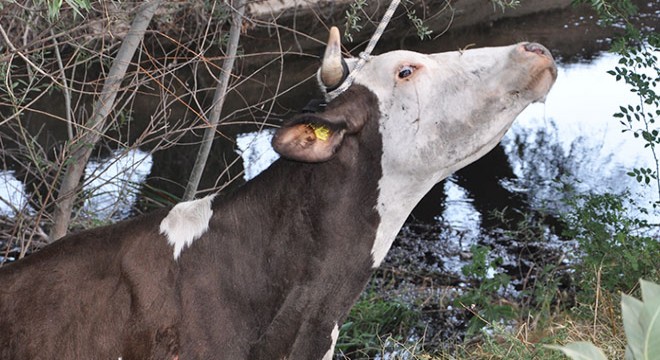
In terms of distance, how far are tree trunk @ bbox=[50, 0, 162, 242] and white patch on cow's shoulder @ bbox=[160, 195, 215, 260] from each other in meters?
1.20

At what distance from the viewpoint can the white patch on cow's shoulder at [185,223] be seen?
3791 millimetres

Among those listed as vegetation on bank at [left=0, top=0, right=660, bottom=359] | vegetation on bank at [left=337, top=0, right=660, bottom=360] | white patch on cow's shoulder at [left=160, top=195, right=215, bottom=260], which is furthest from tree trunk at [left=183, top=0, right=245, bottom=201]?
white patch on cow's shoulder at [left=160, top=195, right=215, bottom=260]

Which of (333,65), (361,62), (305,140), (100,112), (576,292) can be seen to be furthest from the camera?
(576,292)

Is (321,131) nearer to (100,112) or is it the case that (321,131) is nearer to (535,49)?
(535,49)

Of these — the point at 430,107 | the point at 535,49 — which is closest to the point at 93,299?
the point at 430,107

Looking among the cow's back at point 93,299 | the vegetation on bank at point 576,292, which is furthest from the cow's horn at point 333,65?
the vegetation on bank at point 576,292

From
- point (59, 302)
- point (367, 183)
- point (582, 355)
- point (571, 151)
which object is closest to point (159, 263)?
point (59, 302)

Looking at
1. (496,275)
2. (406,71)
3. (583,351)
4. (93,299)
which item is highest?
(406,71)

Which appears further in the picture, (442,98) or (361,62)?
(361,62)

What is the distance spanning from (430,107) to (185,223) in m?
0.98

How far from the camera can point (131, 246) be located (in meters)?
3.77

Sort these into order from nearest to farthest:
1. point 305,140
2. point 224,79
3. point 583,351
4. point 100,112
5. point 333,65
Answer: point 583,351 < point 305,140 < point 333,65 < point 100,112 < point 224,79

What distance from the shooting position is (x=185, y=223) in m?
3.84

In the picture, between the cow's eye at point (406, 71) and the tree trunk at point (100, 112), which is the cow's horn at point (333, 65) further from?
the tree trunk at point (100, 112)
